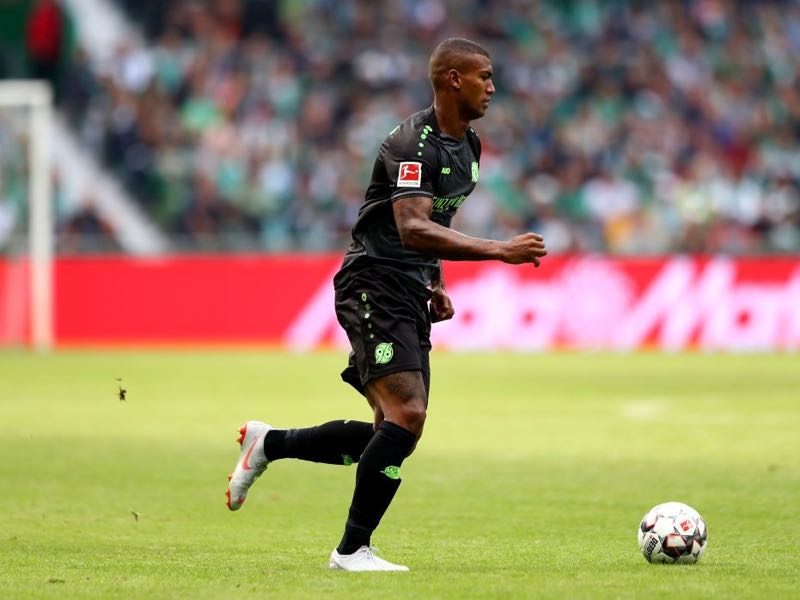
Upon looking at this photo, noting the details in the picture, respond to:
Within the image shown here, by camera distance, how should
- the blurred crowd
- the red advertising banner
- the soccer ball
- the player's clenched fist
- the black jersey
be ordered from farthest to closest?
the blurred crowd → the red advertising banner → the soccer ball → the black jersey → the player's clenched fist

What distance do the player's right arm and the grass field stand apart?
55.5 inches

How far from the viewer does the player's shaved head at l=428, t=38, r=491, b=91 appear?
7.18 metres

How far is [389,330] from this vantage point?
7102 millimetres

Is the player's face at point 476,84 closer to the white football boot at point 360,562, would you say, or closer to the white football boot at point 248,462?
the white football boot at point 248,462

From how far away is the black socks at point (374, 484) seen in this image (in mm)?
6941

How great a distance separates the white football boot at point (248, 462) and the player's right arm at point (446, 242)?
4.90ft

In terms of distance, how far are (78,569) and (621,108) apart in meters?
21.5

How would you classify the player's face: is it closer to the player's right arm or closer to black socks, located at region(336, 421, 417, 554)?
the player's right arm

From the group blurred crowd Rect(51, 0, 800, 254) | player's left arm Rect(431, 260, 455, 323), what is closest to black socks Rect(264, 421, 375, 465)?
player's left arm Rect(431, 260, 455, 323)

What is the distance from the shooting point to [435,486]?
10711 mm

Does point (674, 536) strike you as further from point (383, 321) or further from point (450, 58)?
point (450, 58)

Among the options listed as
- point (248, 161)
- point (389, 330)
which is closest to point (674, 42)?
point (248, 161)

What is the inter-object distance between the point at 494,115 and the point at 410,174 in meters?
20.5


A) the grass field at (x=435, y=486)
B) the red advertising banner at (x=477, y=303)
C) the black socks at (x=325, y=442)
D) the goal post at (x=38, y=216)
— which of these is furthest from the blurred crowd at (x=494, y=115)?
the black socks at (x=325, y=442)
